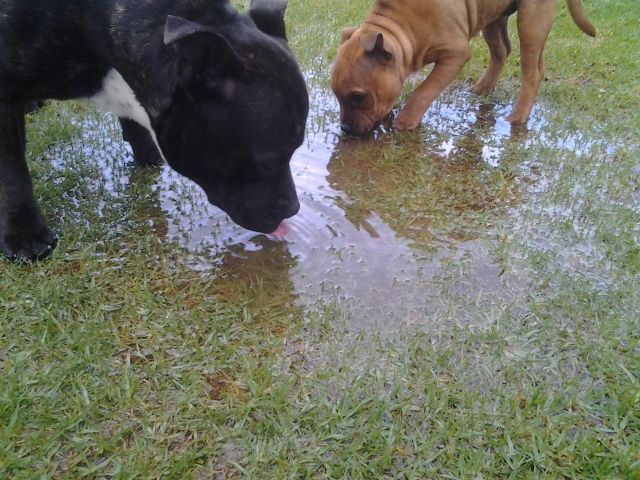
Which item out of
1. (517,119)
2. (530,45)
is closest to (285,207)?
(517,119)

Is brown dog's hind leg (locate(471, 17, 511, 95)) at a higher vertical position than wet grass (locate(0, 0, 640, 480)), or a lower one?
higher

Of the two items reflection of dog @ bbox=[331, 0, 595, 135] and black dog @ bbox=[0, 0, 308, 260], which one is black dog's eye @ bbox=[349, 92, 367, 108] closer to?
reflection of dog @ bbox=[331, 0, 595, 135]

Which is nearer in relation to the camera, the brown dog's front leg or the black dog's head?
the black dog's head

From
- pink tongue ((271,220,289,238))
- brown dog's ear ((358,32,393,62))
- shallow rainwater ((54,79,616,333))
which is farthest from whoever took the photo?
brown dog's ear ((358,32,393,62))

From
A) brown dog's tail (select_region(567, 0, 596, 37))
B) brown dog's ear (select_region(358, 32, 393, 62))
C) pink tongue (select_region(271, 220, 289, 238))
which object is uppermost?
brown dog's tail (select_region(567, 0, 596, 37))

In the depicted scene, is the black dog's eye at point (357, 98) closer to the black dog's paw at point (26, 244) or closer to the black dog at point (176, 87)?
the black dog at point (176, 87)

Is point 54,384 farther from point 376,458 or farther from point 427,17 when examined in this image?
point 427,17

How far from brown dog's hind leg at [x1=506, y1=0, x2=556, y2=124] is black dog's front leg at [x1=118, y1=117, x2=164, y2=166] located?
2.71 meters

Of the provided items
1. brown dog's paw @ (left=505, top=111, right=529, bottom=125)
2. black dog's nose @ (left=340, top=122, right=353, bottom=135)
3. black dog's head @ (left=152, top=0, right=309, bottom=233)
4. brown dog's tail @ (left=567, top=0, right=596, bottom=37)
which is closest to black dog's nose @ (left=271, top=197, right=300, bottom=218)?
black dog's head @ (left=152, top=0, right=309, bottom=233)

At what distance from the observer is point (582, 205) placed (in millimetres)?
3301

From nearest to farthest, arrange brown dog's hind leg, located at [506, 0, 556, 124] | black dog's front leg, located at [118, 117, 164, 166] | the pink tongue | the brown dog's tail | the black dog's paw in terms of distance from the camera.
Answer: the black dog's paw
the pink tongue
black dog's front leg, located at [118, 117, 164, 166]
brown dog's hind leg, located at [506, 0, 556, 124]
the brown dog's tail

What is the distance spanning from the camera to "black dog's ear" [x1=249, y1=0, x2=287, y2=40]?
2.66 metres

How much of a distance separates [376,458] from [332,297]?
0.86 m

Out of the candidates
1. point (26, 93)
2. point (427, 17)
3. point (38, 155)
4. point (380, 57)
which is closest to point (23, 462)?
point (26, 93)
